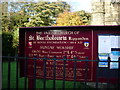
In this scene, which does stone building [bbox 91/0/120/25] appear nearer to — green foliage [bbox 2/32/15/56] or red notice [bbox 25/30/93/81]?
red notice [bbox 25/30/93/81]

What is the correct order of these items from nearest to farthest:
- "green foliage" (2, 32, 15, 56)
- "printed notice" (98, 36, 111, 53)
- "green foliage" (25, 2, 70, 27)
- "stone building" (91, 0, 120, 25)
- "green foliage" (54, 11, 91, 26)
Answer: "printed notice" (98, 36, 111, 53)
"stone building" (91, 0, 120, 25)
"green foliage" (2, 32, 15, 56)
"green foliage" (54, 11, 91, 26)
"green foliage" (25, 2, 70, 27)

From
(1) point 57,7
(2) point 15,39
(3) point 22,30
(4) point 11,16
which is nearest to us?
(3) point 22,30

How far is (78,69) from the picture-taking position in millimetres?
3271

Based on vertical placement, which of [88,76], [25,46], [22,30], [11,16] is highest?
[11,16]

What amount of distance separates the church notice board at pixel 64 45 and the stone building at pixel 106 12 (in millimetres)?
3046

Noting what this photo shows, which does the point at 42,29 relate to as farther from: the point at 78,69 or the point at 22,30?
the point at 78,69

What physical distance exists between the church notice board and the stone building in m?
3.05

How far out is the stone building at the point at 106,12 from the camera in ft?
19.5

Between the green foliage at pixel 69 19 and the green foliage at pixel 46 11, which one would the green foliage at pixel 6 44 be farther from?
the green foliage at pixel 69 19

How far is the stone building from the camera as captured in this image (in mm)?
5957

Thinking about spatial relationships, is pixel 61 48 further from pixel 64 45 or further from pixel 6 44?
pixel 6 44

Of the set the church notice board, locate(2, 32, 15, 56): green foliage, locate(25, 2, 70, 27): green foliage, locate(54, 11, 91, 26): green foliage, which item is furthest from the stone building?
locate(25, 2, 70, 27): green foliage

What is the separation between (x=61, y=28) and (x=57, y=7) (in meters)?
22.1

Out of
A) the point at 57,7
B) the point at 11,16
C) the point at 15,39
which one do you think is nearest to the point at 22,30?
the point at 15,39
